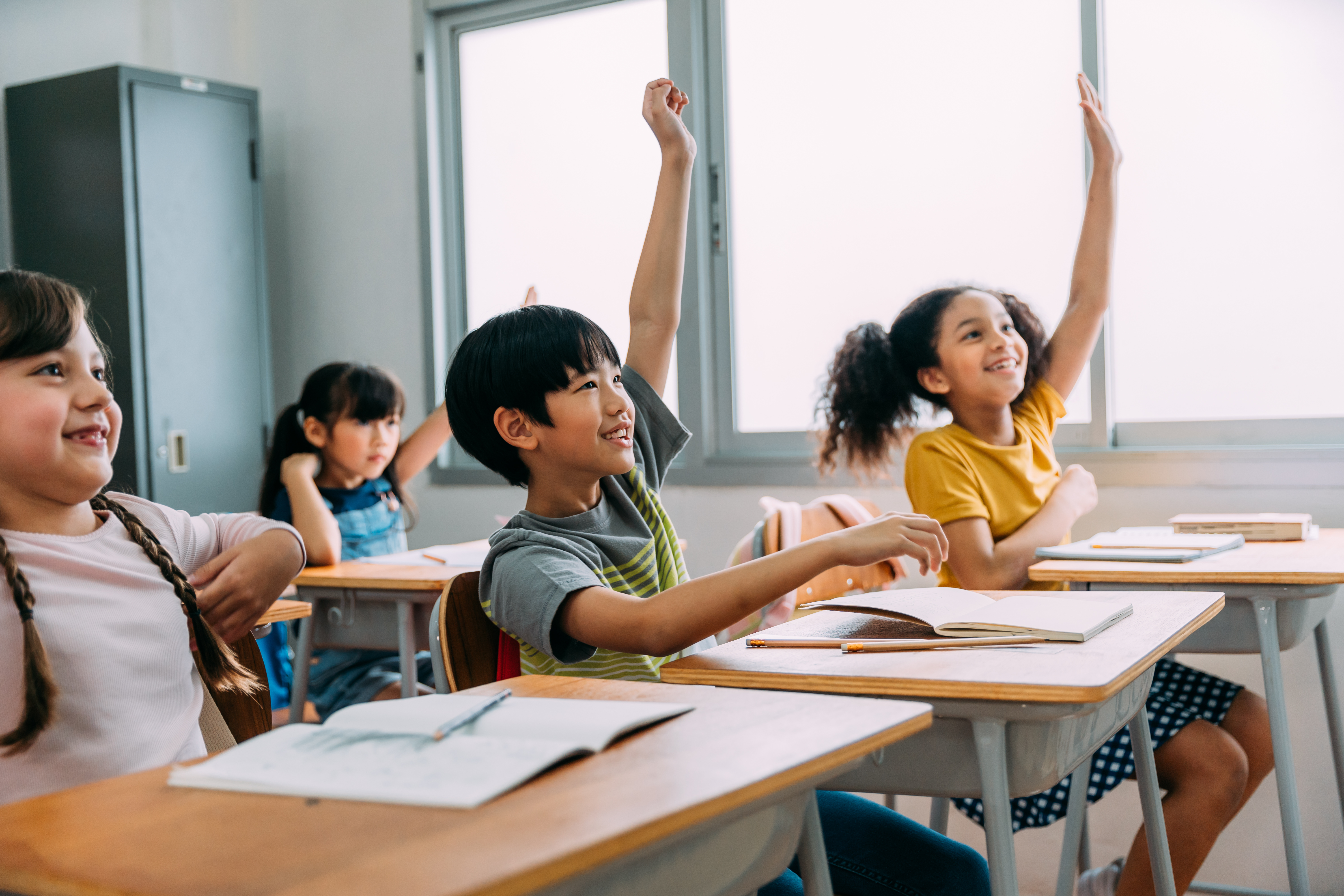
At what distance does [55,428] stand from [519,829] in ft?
2.48

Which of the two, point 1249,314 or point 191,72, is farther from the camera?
point 191,72

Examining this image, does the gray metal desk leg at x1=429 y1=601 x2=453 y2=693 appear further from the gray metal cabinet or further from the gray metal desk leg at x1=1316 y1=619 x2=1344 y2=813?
the gray metal cabinet

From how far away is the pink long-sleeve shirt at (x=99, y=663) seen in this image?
1.07 m

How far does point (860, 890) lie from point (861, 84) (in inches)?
95.2

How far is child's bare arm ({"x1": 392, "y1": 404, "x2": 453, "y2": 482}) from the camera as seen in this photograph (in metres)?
3.18

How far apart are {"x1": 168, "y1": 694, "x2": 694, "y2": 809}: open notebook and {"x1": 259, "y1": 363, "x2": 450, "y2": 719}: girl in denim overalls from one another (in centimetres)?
195

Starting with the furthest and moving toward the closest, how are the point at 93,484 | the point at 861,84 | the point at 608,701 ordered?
1. the point at 861,84
2. the point at 93,484
3. the point at 608,701

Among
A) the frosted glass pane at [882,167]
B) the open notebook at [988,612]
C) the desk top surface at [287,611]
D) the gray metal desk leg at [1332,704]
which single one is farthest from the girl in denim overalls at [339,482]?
the gray metal desk leg at [1332,704]

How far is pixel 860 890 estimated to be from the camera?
1.25m

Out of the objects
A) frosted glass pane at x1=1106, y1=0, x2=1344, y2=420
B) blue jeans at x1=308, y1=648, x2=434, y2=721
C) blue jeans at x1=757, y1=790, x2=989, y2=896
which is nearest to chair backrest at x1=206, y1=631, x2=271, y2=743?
blue jeans at x1=757, y1=790, x2=989, y2=896

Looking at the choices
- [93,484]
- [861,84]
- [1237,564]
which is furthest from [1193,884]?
[93,484]

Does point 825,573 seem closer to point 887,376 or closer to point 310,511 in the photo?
point 887,376

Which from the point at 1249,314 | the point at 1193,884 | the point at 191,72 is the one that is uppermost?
the point at 191,72

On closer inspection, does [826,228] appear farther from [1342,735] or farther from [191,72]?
[191,72]
